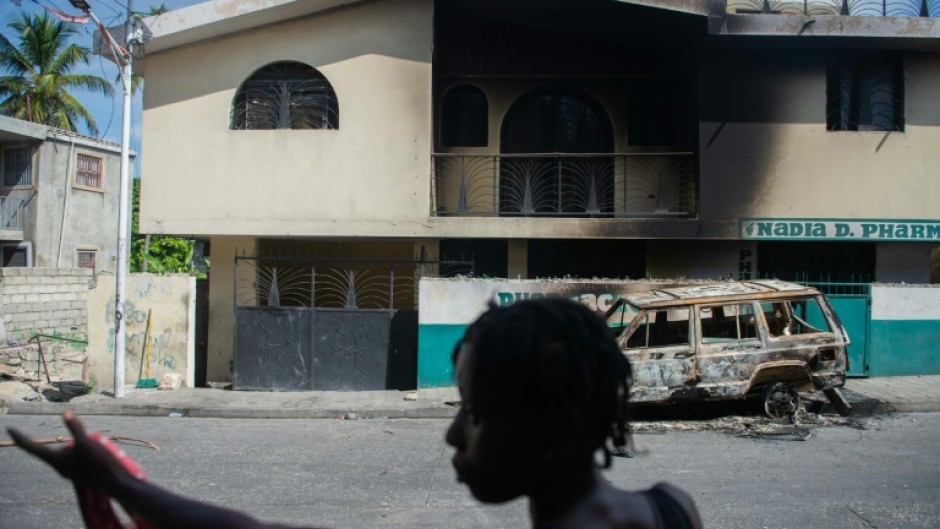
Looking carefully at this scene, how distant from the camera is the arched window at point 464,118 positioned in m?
13.3

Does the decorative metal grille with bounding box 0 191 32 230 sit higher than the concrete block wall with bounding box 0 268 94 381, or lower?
higher

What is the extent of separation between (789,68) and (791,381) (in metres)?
5.49

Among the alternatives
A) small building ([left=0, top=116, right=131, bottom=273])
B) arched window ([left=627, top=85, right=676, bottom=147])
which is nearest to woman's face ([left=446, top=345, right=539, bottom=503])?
arched window ([left=627, top=85, right=676, bottom=147])

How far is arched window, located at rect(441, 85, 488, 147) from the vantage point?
13344 mm

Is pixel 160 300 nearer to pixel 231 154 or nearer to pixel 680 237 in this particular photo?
pixel 231 154

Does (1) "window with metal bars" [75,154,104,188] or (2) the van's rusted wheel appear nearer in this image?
(2) the van's rusted wheel

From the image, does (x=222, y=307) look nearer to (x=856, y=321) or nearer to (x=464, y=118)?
(x=464, y=118)

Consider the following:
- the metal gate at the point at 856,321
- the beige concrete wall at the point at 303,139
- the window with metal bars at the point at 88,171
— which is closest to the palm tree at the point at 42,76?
the window with metal bars at the point at 88,171

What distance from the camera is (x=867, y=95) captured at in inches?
464

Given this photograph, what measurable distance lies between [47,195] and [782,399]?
21846 mm

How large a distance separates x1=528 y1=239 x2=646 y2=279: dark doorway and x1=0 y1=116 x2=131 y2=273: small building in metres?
16.9

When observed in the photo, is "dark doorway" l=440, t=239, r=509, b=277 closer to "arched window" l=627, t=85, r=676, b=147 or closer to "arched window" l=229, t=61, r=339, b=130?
"arched window" l=229, t=61, r=339, b=130

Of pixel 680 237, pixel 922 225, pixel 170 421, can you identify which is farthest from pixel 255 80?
pixel 922 225

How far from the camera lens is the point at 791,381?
8.45 m
